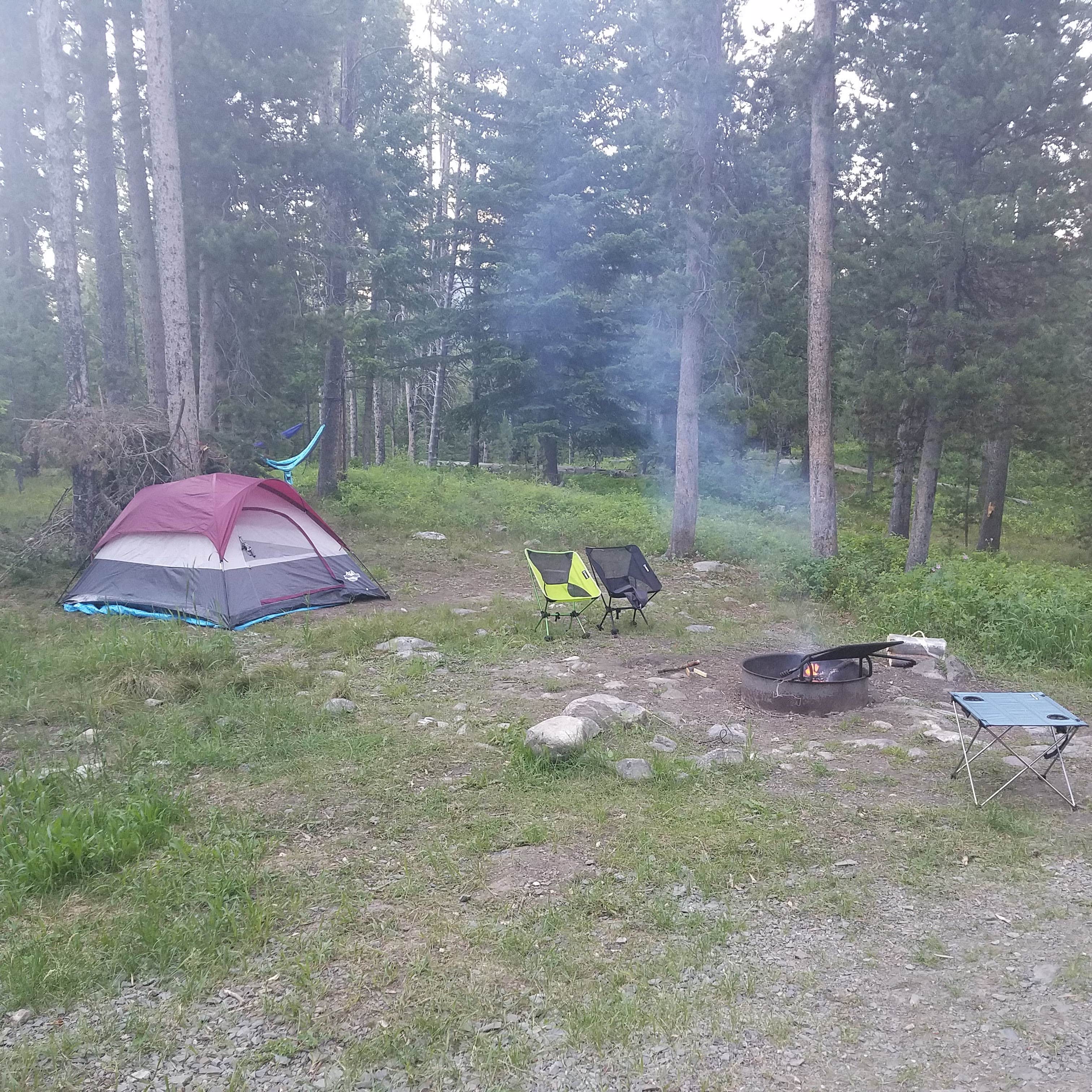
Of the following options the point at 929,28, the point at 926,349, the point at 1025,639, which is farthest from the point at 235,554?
the point at 929,28

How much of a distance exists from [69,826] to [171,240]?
8775 millimetres

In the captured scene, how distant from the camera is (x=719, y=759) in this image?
450 centimetres

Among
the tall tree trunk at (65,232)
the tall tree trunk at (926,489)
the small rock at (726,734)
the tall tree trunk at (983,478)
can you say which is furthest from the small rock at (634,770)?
the tall tree trunk at (983,478)

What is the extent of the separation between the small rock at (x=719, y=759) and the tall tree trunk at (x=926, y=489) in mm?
6336

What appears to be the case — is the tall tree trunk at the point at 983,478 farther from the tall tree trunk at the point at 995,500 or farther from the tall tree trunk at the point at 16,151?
the tall tree trunk at the point at 16,151

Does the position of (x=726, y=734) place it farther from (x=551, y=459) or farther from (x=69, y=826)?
(x=551, y=459)

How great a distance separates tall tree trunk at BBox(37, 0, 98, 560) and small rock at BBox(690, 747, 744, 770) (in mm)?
8243

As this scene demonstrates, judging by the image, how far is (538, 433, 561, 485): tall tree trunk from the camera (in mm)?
19531

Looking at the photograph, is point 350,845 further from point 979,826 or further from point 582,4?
point 582,4

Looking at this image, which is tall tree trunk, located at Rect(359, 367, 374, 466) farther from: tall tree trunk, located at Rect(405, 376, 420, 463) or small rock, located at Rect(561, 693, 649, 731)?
small rock, located at Rect(561, 693, 649, 731)

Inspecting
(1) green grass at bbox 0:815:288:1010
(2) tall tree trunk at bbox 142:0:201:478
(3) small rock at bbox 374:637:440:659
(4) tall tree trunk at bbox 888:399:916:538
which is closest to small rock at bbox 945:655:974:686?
(3) small rock at bbox 374:637:440:659

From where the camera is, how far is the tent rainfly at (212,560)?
7871mm

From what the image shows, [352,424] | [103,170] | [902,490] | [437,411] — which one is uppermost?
[103,170]

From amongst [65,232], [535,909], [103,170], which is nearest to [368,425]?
[103,170]
